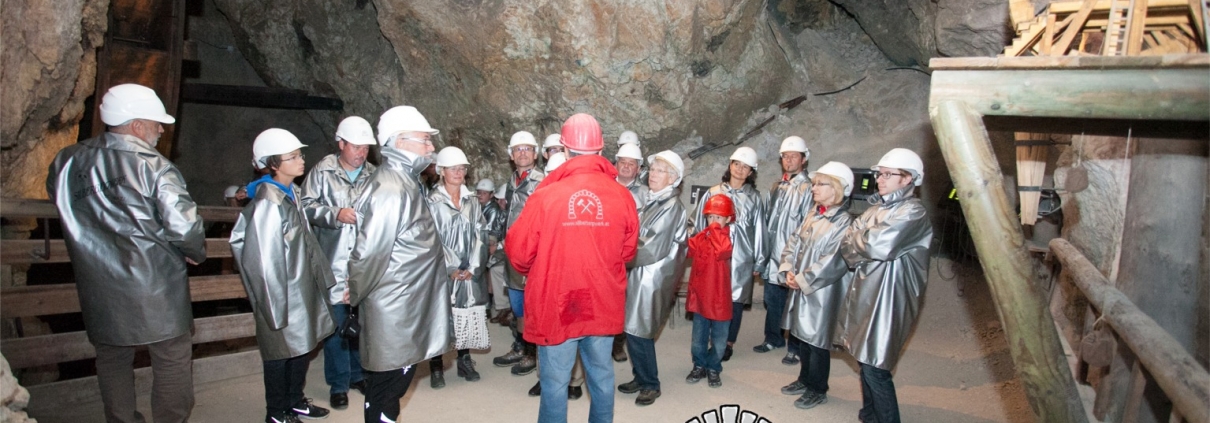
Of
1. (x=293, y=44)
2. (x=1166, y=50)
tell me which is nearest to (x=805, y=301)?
(x=1166, y=50)

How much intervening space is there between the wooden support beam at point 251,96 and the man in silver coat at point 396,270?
267 inches

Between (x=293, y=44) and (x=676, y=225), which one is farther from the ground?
(x=293, y=44)

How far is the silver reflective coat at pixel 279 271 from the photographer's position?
11.6 feet

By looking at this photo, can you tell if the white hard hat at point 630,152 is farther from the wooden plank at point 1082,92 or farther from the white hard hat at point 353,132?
the wooden plank at point 1082,92

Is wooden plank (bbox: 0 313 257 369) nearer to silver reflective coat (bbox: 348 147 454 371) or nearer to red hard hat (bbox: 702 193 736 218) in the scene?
silver reflective coat (bbox: 348 147 454 371)

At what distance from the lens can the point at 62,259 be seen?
428 cm

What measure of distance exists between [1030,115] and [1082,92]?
0.50 feet

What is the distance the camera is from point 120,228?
10.7ft

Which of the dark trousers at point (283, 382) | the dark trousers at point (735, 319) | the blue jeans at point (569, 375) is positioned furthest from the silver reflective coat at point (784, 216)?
the dark trousers at point (283, 382)

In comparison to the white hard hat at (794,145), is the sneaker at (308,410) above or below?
below

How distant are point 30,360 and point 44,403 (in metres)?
0.28

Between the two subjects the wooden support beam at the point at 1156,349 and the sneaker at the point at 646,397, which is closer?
the wooden support beam at the point at 1156,349

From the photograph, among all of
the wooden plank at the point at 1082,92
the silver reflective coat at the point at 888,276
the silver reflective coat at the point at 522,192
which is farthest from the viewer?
the silver reflective coat at the point at 522,192

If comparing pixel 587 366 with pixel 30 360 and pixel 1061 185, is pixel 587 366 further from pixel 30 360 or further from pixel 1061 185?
pixel 30 360
